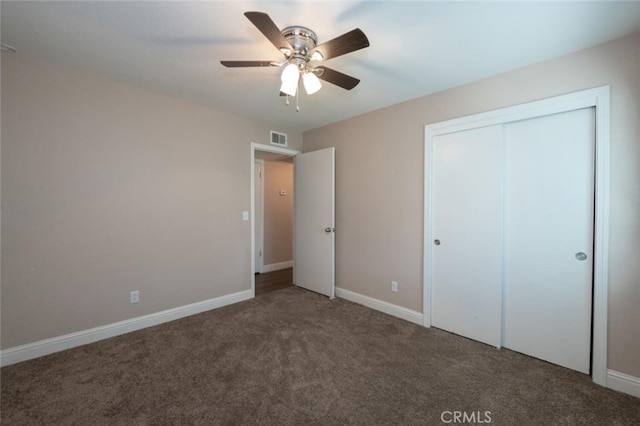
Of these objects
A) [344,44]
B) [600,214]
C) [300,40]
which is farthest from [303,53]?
[600,214]

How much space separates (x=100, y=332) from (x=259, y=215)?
2933mm

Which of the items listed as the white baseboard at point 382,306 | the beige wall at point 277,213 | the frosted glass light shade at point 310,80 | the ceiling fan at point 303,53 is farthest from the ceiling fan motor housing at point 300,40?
the beige wall at point 277,213

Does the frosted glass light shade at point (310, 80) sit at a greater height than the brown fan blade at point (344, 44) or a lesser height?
lesser

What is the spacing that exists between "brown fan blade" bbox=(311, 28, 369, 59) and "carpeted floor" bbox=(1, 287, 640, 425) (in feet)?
7.15

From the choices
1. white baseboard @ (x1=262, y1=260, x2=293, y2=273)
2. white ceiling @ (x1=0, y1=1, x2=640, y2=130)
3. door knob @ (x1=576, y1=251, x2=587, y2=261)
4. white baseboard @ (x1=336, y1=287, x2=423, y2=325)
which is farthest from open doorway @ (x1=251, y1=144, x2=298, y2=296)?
door knob @ (x1=576, y1=251, x2=587, y2=261)

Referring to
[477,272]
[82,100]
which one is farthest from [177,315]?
[477,272]

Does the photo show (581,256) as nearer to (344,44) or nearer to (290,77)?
(344,44)

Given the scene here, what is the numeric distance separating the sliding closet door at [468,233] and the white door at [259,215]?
321cm

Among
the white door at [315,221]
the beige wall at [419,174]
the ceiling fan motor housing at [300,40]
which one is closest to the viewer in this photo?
the ceiling fan motor housing at [300,40]

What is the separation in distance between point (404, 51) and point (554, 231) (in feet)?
6.14

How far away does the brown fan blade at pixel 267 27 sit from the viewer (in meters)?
1.27

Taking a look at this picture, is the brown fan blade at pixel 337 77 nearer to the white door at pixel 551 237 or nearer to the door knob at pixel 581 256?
the white door at pixel 551 237

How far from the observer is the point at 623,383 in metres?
1.86

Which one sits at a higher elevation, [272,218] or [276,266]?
[272,218]
